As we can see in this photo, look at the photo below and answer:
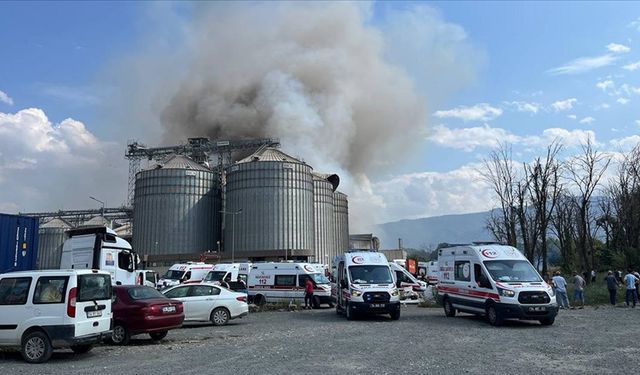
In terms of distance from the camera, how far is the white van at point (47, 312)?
10.8 meters

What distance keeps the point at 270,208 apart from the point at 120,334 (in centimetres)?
6374

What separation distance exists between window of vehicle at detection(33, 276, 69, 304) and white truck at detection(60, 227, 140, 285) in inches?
329

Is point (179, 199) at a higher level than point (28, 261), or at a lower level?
higher

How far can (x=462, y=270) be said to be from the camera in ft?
60.7

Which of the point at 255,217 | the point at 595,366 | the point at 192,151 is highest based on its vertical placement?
the point at 192,151

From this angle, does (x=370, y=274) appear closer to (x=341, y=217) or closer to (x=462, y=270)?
(x=462, y=270)

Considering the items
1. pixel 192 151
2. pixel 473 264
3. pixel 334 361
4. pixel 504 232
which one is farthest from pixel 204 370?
pixel 192 151

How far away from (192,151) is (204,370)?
82510 millimetres

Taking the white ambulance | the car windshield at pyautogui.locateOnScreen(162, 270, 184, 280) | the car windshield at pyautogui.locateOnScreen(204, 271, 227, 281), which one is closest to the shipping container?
the white ambulance

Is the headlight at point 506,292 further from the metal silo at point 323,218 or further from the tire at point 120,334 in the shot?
the metal silo at point 323,218

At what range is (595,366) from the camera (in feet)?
31.3

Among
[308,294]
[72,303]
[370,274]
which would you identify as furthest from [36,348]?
[308,294]

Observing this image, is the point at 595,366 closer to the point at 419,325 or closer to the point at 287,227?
the point at 419,325

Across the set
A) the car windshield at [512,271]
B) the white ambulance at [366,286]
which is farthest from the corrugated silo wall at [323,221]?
the car windshield at [512,271]
